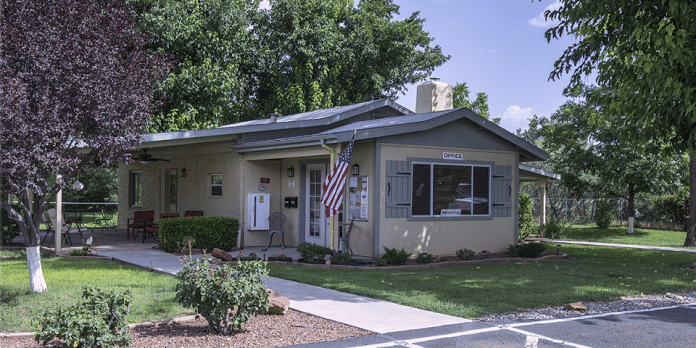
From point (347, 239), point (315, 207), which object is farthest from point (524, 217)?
point (347, 239)

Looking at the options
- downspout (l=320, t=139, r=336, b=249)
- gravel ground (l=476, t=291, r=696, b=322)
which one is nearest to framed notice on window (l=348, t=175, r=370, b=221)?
downspout (l=320, t=139, r=336, b=249)

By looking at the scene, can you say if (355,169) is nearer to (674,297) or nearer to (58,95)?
(674,297)

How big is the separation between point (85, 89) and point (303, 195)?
8.09 meters

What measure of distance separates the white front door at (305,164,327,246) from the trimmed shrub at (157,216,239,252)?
1.97 metres

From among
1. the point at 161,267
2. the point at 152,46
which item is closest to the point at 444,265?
the point at 161,267

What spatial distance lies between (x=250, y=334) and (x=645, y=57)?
8.71 metres

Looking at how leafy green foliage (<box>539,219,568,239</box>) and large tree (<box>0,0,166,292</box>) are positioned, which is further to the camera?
leafy green foliage (<box>539,219,568,239</box>)

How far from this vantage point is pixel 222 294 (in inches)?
231

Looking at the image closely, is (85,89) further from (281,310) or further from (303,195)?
(303,195)

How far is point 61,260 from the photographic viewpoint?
12148mm

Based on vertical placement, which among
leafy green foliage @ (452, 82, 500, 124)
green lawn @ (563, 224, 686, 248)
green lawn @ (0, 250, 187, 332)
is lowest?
green lawn @ (563, 224, 686, 248)

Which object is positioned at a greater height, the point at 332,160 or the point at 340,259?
the point at 332,160

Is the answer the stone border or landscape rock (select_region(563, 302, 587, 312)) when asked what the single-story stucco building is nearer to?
the stone border

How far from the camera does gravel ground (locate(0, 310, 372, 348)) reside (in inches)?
231
